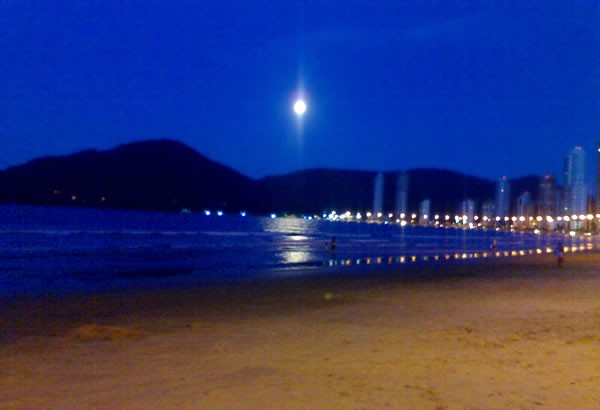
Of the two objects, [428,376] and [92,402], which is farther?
[428,376]

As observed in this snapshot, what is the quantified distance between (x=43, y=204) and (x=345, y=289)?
5993 inches

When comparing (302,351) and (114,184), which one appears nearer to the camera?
(302,351)

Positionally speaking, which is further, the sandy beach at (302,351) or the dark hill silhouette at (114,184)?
the dark hill silhouette at (114,184)

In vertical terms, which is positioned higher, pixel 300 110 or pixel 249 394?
pixel 300 110

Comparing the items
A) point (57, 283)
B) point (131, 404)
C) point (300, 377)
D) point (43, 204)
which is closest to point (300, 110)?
point (300, 377)

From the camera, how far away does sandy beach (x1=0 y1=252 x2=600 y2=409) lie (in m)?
6.82

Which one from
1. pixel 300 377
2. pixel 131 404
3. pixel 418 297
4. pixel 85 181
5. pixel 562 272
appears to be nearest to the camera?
pixel 131 404

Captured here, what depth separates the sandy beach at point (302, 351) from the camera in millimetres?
6816

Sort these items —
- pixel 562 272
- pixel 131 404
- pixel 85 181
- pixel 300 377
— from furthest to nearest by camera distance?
pixel 85 181 < pixel 562 272 < pixel 300 377 < pixel 131 404

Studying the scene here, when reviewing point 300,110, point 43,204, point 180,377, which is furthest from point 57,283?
Answer: point 43,204

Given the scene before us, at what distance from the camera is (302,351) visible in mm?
9430

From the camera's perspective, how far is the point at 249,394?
6.88 m

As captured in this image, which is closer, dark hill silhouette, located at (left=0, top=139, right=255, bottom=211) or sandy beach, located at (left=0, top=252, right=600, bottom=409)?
sandy beach, located at (left=0, top=252, right=600, bottom=409)

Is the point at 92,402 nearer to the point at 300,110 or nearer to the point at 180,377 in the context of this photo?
the point at 180,377
